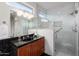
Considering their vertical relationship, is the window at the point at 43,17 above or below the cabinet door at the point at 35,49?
above

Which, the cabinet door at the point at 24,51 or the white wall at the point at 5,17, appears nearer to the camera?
the cabinet door at the point at 24,51

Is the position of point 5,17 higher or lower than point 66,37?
higher

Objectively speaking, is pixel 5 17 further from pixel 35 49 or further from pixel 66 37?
pixel 66 37

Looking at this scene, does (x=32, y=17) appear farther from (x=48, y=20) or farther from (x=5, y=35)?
(x=5, y=35)

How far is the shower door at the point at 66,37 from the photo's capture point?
11.1ft

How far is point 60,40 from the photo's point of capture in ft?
11.5

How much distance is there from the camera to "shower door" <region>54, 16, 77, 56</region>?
3377mm

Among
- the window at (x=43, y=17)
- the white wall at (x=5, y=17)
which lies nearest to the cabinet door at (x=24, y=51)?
the white wall at (x=5, y=17)

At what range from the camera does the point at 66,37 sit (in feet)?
11.3

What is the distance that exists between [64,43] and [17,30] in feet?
5.68

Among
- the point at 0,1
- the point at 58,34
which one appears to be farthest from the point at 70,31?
the point at 0,1

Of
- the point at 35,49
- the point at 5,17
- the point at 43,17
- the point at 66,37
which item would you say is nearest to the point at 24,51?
the point at 35,49

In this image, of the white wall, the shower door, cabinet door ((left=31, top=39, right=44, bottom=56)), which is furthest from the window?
the white wall

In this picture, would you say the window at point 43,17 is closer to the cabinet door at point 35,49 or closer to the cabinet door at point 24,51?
the cabinet door at point 35,49
